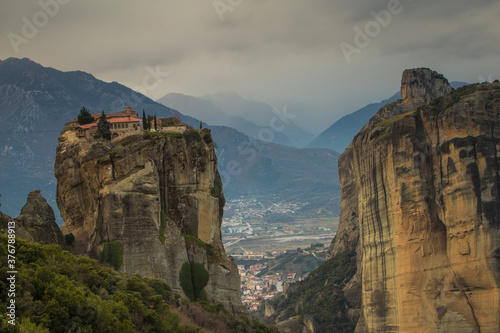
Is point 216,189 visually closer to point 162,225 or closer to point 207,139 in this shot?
point 207,139

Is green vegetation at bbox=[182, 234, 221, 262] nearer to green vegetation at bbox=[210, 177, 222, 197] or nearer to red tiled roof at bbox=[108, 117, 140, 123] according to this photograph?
green vegetation at bbox=[210, 177, 222, 197]

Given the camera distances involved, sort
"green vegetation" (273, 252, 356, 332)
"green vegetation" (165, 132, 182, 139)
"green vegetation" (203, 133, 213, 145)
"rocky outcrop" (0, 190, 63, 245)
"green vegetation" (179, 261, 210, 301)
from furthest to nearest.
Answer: "green vegetation" (273, 252, 356, 332)
"green vegetation" (203, 133, 213, 145)
"green vegetation" (165, 132, 182, 139)
"green vegetation" (179, 261, 210, 301)
"rocky outcrop" (0, 190, 63, 245)

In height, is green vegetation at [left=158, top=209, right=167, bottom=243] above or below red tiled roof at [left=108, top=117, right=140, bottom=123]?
below

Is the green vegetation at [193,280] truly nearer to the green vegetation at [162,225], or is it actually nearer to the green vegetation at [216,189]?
the green vegetation at [162,225]

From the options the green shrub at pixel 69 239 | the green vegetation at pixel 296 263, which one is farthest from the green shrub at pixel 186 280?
the green vegetation at pixel 296 263

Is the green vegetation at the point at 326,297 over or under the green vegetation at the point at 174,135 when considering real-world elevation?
under

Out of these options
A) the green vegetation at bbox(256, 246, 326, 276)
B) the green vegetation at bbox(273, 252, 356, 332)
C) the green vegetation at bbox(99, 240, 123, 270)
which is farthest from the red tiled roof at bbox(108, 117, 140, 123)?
the green vegetation at bbox(256, 246, 326, 276)

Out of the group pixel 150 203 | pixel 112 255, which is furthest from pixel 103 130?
pixel 112 255
